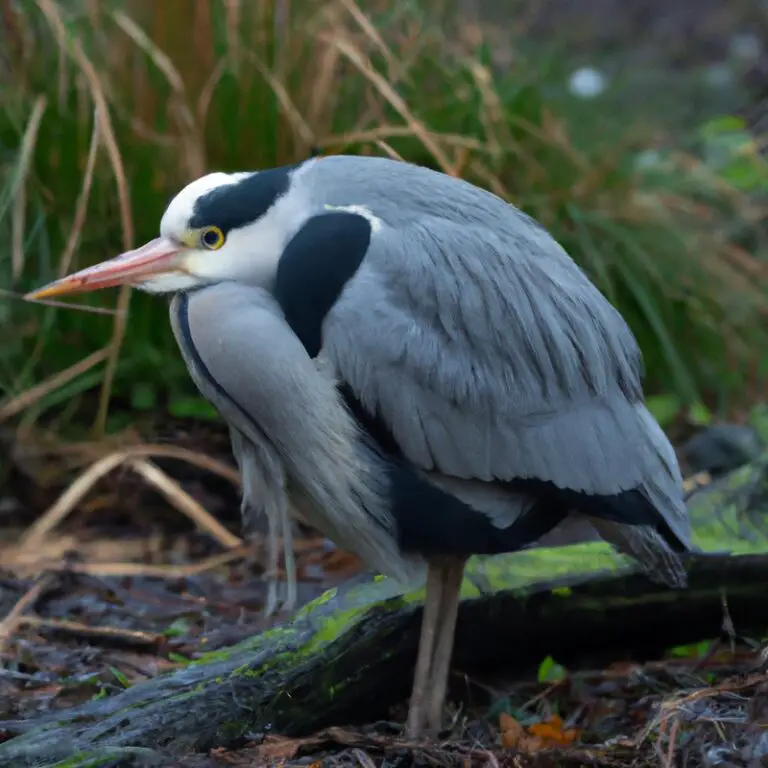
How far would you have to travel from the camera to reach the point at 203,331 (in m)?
2.28

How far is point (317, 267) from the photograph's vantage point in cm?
226

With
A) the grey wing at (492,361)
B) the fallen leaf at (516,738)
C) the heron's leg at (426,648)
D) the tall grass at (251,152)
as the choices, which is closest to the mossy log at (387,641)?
the heron's leg at (426,648)

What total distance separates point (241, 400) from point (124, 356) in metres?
1.77

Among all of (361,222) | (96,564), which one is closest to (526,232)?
(361,222)

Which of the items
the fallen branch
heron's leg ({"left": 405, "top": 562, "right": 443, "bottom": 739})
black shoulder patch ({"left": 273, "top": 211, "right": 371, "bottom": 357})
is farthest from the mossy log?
black shoulder patch ({"left": 273, "top": 211, "right": 371, "bottom": 357})

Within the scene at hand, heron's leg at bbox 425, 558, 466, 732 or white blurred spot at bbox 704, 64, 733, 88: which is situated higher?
white blurred spot at bbox 704, 64, 733, 88

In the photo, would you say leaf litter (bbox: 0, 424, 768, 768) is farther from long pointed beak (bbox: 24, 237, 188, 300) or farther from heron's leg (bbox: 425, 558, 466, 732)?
long pointed beak (bbox: 24, 237, 188, 300)

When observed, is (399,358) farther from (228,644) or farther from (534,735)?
(228,644)

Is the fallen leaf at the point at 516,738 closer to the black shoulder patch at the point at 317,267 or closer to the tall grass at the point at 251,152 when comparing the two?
the black shoulder patch at the point at 317,267

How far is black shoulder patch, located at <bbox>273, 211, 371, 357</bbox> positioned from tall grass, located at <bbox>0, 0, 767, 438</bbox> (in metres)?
1.22

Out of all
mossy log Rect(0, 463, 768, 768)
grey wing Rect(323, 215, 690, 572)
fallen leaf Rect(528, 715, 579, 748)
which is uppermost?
grey wing Rect(323, 215, 690, 572)

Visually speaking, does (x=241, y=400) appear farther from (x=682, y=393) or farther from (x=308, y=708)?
(x=682, y=393)

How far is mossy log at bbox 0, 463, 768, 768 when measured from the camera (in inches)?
93.6

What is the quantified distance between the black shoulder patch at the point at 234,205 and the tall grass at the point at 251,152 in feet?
3.72
